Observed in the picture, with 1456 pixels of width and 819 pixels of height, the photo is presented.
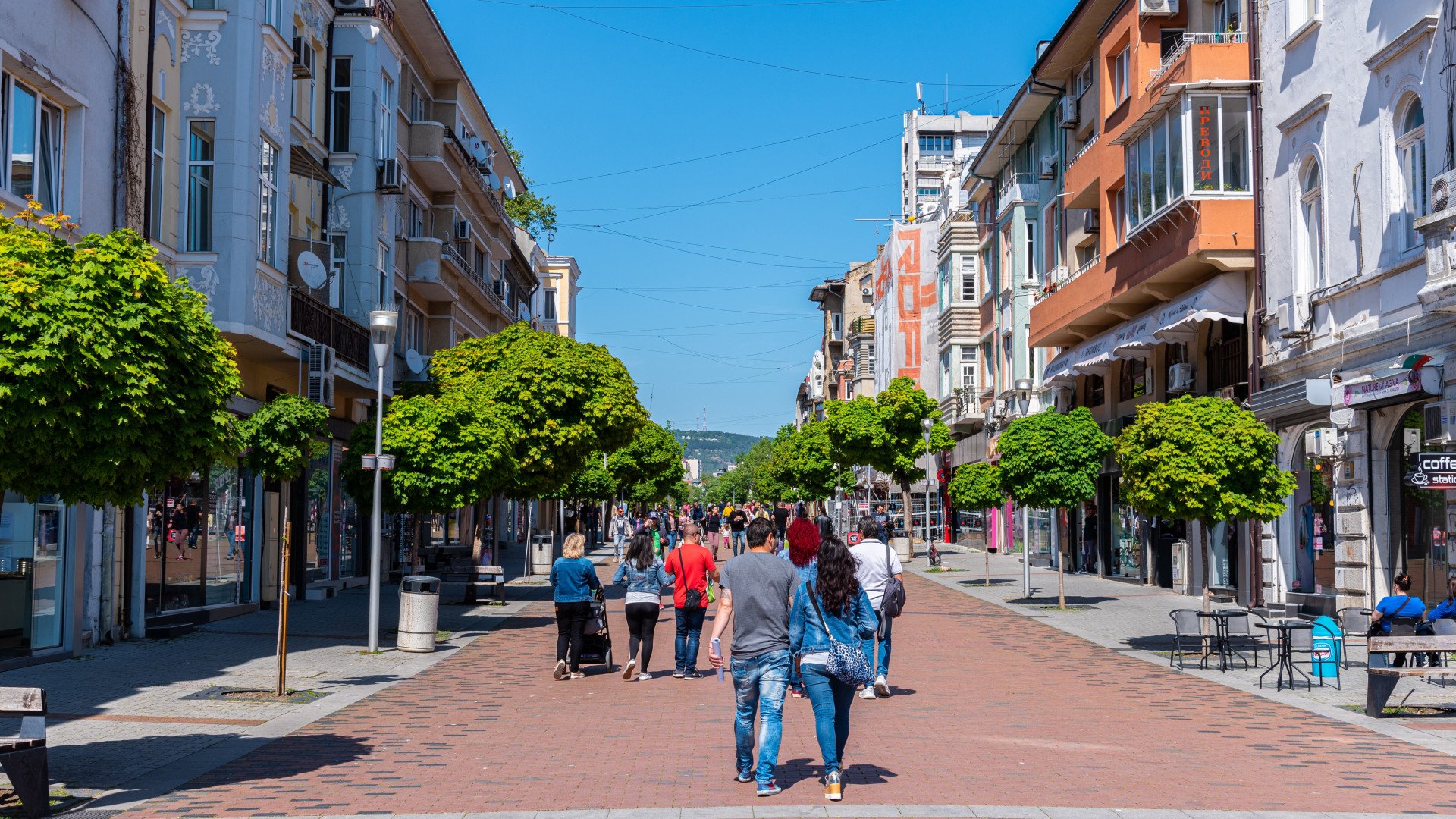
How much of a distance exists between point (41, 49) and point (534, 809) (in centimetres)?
1203

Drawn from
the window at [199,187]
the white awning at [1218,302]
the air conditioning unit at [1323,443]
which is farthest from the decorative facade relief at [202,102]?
the air conditioning unit at [1323,443]

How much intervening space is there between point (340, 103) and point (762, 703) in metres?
24.6

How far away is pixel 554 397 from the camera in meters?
27.5

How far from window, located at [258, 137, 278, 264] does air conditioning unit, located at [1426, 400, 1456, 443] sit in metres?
16.3

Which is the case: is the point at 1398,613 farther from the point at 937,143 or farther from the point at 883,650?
the point at 937,143

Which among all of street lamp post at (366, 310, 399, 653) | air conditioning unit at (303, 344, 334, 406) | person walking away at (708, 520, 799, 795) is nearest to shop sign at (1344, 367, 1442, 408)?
A: person walking away at (708, 520, 799, 795)

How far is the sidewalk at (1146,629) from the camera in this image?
525 inches

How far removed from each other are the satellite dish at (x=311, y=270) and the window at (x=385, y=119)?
6.94 m

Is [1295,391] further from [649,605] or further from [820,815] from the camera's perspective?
[820,815]

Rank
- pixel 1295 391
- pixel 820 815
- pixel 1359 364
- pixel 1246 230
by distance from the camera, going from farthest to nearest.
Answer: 1. pixel 1246 230
2. pixel 1295 391
3. pixel 1359 364
4. pixel 820 815

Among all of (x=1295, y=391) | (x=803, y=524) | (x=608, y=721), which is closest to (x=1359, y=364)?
(x=1295, y=391)

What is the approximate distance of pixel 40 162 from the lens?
16641mm

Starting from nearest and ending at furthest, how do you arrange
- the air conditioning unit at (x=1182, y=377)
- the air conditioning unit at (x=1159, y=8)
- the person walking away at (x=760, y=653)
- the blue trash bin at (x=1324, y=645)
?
the person walking away at (x=760, y=653) < the blue trash bin at (x=1324, y=645) < the air conditioning unit at (x=1159, y=8) < the air conditioning unit at (x=1182, y=377)

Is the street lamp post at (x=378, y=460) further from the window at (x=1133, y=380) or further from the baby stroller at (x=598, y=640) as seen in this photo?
the window at (x=1133, y=380)
